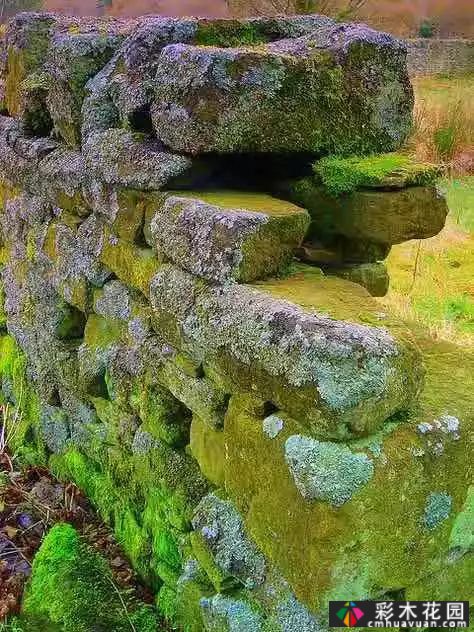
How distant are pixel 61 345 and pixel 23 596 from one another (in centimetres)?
118

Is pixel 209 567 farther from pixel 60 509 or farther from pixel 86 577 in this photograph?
pixel 60 509

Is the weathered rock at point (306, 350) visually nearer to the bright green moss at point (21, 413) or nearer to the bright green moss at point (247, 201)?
the bright green moss at point (247, 201)

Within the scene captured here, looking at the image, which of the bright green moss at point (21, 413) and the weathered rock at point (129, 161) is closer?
the weathered rock at point (129, 161)

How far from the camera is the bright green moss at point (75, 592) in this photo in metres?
2.74

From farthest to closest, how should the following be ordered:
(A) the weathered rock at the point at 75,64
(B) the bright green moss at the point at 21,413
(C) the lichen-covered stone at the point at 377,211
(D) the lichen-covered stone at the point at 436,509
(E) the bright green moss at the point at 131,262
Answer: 1. (B) the bright green moss at the point at 21,413
2. (A) the weathered rock at the point at 75,64
3. (E) the bright green moss at the point at 131,262
4. (C) the lichen-covered stone at the point at 377,211
5. (D) the lichen-covered stone at the point at 436,509

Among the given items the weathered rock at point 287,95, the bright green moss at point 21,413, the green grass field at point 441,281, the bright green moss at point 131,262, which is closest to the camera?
the weathered rock at point 287,95

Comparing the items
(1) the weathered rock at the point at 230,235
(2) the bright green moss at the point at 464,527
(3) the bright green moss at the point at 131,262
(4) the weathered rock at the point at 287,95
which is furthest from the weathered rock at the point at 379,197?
(2) the bright green moss at the point at 464,527

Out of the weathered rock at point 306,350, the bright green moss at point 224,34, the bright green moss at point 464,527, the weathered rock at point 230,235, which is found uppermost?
the bright green moss at point 224,34

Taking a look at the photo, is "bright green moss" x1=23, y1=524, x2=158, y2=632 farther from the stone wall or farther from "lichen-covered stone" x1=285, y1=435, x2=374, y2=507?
"lichen-covered stone" x1=285, y1=435, x2=374, y2=507

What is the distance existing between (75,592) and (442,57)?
65.1ft

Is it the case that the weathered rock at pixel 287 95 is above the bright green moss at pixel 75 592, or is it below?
above

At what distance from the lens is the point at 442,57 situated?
781 inches

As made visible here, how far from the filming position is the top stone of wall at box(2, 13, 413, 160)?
243 centimetres

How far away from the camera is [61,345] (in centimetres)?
359
